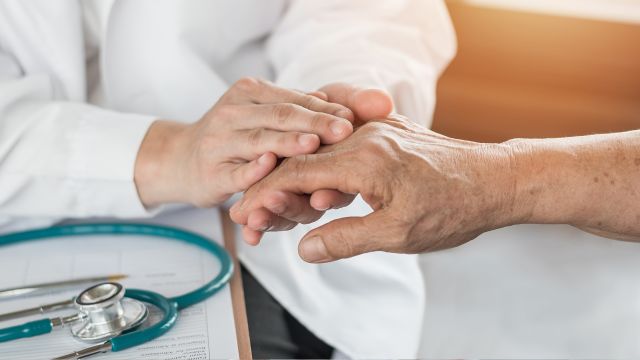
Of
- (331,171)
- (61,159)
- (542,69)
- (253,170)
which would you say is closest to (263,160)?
(253,170)

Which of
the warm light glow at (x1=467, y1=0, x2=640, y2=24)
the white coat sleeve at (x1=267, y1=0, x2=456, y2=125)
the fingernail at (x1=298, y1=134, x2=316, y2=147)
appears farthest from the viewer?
the warm light glow at (x1=467, y1=0, x2=640, y2=24)

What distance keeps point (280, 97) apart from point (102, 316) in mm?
388

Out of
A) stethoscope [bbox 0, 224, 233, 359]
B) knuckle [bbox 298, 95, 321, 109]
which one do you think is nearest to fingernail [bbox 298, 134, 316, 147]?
knuckle [bbox 298, 95, 321, 109]

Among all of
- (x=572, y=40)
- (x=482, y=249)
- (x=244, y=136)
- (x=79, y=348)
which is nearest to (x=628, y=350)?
(x=482, y=249)

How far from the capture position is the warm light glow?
178cm

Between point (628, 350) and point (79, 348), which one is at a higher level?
point (79, 348)

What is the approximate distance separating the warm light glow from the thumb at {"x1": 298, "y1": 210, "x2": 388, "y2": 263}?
3.89ft

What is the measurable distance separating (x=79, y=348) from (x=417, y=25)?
0.92m

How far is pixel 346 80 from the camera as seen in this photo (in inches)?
49.4

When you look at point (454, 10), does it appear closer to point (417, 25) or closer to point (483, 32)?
point (483, 32)

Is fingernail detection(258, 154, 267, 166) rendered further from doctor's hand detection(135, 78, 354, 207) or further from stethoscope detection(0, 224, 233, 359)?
stethoscope detection(0, 224, 233, 359)

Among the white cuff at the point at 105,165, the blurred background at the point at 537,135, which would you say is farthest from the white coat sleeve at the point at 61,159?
the blurred background at the point at 537,135

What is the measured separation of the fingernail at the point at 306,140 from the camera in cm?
92

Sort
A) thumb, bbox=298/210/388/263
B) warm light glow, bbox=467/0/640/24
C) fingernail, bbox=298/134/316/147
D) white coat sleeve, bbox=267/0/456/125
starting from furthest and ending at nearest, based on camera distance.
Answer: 1. warm light glow, bbox=467/0/640/24
2. white coat sleeve, bbox=267/0/456/125
3. fingernail, bbox=298/134/316/147
4. thumb, bbox=298/210/388/263
